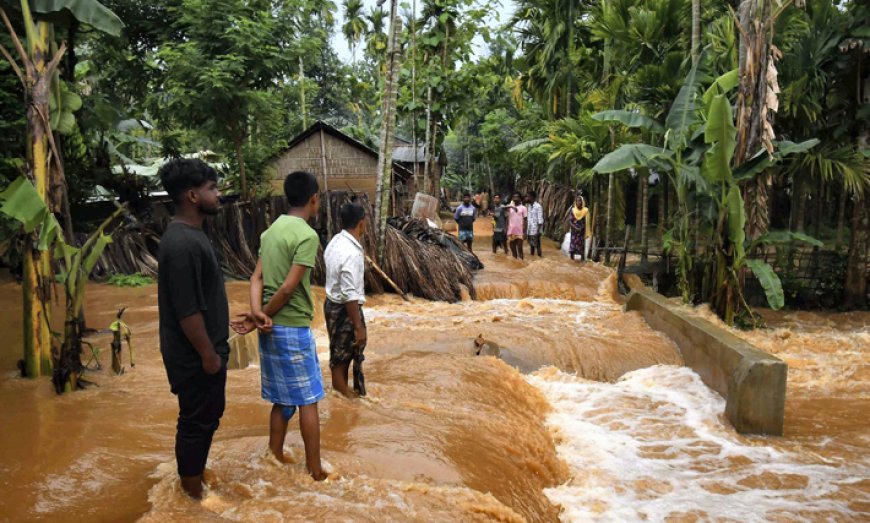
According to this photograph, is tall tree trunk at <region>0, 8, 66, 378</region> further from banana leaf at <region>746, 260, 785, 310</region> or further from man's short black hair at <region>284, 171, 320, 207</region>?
banana leaf at <region>746, 260, 785, 310</region>

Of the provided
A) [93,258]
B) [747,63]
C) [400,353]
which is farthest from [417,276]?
[93,258]

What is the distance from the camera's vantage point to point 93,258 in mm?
5027

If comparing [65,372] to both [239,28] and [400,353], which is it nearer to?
[400,353]

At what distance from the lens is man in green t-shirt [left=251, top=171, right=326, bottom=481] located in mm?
3404

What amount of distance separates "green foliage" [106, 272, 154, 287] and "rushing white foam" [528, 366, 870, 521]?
7.61m

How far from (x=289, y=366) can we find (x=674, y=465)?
146 inches

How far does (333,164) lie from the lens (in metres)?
18.9

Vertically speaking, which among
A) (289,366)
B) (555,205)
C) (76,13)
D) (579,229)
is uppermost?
(76,13)

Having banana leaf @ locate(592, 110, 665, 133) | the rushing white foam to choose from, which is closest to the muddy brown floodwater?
the rushing white foam

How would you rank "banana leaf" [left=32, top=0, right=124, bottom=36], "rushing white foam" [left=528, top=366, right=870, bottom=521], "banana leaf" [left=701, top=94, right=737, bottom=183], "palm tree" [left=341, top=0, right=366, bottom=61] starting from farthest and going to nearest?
"palm tree" [left=341, top=0, right=366, bottom=61]
"banana leaf" [left=701, top=94, right=737, bottom=183]
"banana leaf" [left=32, top=0, right=124, bottom=36]
"rushing white foam" [left=528, top=366, right=870, bottom=521]

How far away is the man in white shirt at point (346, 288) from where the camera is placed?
14.6 ft

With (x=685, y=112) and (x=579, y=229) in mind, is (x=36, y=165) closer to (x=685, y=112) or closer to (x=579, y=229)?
(x=685, y=112)

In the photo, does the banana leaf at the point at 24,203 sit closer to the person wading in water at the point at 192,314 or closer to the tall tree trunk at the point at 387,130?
the person wading in water at the point at 192,314

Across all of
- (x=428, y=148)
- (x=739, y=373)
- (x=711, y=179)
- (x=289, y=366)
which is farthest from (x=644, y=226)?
(x=289, y=366)
